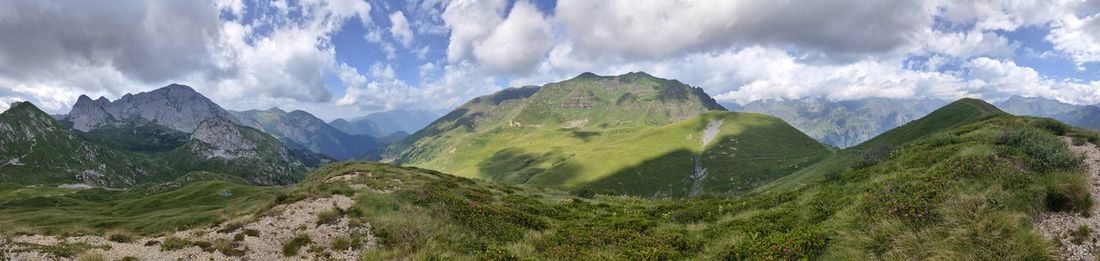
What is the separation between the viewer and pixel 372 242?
2048 centimetres

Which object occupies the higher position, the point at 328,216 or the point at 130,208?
the point at 328,216

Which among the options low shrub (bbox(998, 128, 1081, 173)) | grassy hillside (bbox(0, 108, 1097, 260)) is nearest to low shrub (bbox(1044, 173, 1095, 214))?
grassy hillside (bbox(0, 108, 1097, 260))

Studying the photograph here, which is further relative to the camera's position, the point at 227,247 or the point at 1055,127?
the point at 1055,127

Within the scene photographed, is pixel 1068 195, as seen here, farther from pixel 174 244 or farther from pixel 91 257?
pixel 91 257

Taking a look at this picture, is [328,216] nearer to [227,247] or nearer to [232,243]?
[232,243]

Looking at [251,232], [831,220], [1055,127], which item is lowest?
[831,220]

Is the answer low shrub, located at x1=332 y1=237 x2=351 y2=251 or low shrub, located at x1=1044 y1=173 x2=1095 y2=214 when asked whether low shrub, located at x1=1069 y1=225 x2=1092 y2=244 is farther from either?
low shrub, located at x1=332 y1=237 x2=351 y2=251

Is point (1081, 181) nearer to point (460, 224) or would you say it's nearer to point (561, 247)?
point (561, 247)

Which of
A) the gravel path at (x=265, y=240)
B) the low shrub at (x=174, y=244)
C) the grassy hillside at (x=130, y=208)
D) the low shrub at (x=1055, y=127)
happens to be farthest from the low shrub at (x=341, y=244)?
the low shrub at (x=1055, y=127)

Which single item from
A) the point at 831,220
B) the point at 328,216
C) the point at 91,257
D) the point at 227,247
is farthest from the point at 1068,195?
the point at 91,257

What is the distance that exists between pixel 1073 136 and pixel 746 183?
177m

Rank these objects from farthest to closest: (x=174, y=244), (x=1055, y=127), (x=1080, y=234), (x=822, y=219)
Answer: (x=1055, y=127) → (x=822, y=219) → (x=174, y=244) → (x=1080, y=234)

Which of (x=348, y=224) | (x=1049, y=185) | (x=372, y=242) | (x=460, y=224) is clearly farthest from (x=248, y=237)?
(x=1049, y=185)

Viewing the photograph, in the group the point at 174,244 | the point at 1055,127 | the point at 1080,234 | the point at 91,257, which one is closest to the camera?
the point at 1080,234
